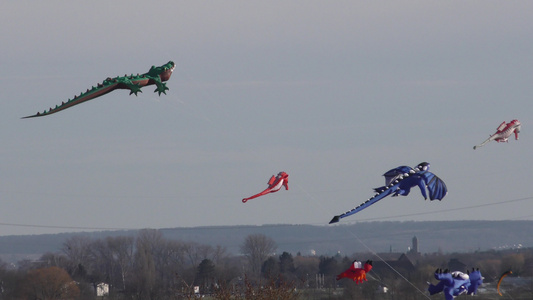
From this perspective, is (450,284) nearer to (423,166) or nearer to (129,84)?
(423,166)

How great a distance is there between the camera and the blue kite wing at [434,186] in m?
57.3

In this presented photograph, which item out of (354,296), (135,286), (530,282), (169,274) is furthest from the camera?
(169,274)

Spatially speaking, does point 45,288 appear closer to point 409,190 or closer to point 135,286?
point 135,286

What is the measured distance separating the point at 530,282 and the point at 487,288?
17.4 feet

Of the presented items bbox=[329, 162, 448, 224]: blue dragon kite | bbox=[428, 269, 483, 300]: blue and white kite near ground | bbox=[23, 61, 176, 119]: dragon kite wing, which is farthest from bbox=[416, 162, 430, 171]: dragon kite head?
bbox=[23, 61, 176, 119]: dragon kite wing

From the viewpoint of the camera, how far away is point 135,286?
169 meters

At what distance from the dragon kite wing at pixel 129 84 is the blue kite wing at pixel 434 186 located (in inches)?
502

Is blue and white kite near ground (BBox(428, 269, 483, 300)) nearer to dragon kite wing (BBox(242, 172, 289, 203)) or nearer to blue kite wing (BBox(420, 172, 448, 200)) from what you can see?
blue kite wing (BBox(420, 172, 448, 200))

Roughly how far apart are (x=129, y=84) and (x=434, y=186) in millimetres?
14931

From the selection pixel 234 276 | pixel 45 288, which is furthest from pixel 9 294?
pixel 234 276

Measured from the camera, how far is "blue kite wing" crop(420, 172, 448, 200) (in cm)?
5728

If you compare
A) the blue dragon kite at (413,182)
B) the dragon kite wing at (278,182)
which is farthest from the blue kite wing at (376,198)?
the dragon kite wing at (278,182)

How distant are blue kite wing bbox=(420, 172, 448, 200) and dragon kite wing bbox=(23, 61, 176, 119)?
1275 cm

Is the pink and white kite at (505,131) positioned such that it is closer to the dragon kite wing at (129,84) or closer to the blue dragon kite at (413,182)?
the blue dragon kite at (413,182)
